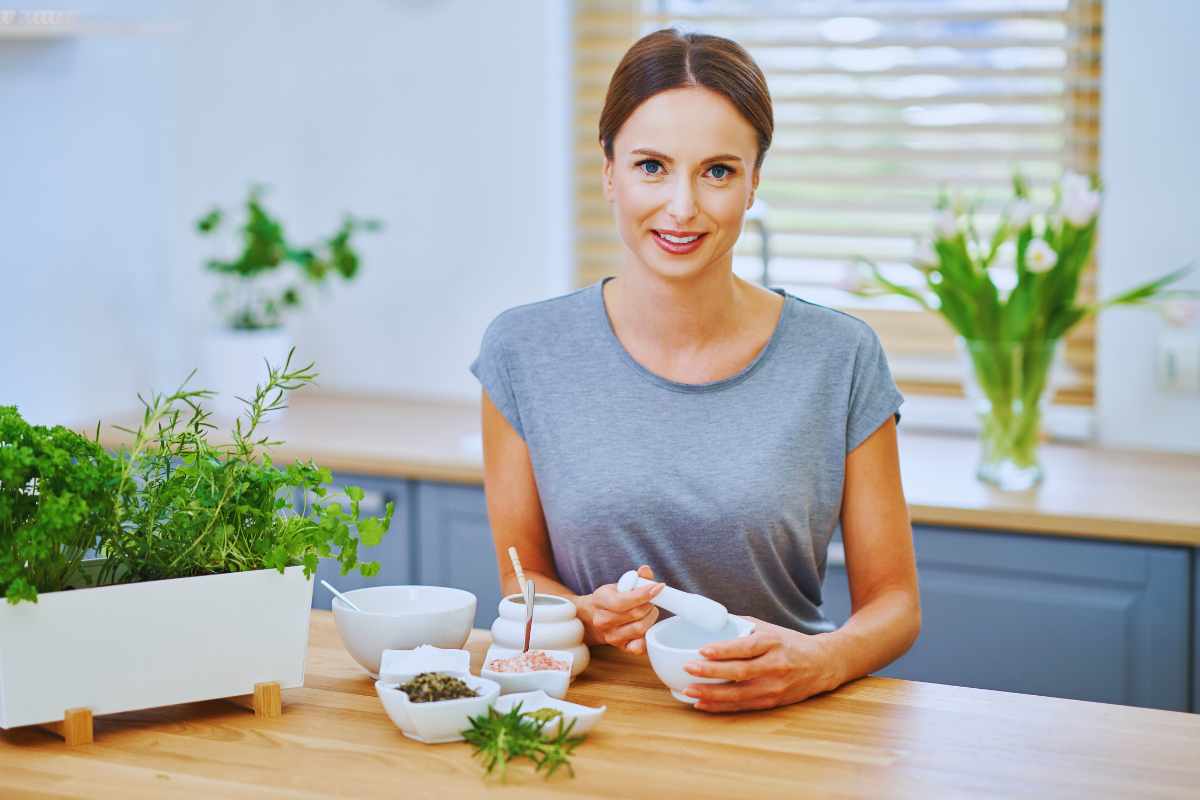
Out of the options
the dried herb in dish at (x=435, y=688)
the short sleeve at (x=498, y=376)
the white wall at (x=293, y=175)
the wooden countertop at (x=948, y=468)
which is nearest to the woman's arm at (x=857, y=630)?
the dried herb in dish at (x=435, y=688)

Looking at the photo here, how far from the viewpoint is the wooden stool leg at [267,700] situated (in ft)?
4.68

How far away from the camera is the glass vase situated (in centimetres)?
258

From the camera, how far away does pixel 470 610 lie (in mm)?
1545

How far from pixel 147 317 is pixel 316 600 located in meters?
1.06

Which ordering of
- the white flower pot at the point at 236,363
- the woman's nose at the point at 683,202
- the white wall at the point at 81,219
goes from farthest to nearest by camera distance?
the white flower pot at the point at 236,363, the white wall at the point at 81,219, the woman's nose at the point at 683,202

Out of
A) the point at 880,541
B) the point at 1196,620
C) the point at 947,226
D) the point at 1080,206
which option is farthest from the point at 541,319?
the point at 1196,620

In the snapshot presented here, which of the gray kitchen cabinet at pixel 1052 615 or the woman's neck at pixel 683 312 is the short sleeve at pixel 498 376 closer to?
the woman's neck at pixel 683 312

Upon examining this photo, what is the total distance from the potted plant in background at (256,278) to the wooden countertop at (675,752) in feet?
6.06

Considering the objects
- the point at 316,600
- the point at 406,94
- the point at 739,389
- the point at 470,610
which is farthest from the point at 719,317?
the point at 406,94

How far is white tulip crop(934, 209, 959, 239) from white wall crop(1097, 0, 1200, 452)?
1.65 feet

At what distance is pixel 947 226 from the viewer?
2561mm

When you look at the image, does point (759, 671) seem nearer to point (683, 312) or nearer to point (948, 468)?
point (683, 312)

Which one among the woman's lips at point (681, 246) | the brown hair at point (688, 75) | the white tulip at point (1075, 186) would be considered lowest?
the woman's lips at point (681, 246)

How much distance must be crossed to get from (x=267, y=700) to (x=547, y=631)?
290 mm
